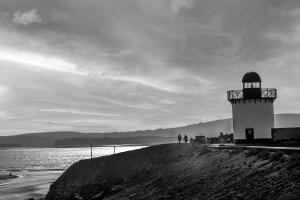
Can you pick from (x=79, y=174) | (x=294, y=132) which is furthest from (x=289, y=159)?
(x=79, y=174)

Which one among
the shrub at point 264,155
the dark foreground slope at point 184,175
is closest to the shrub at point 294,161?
the dark foreground slope at point 184,175

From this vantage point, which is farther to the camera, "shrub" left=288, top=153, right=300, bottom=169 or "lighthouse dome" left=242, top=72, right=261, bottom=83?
"lighthouse dome" left=242, top=72, right=261, bottom=83

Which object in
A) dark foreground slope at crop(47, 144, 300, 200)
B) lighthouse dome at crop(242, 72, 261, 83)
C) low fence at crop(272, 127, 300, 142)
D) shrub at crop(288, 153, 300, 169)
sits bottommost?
dark foreground slope at crop(47, 144, 300, 200)

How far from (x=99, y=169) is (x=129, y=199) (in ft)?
61.1

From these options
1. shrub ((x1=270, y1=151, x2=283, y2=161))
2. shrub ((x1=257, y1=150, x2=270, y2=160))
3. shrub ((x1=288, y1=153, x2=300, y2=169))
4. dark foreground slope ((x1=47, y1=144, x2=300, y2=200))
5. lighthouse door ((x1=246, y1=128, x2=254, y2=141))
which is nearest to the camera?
dark foreground slope ((x1=47, y1=144, x2=300, y2=200))

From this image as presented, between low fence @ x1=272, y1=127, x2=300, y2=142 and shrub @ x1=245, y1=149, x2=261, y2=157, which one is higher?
low fence @ x1=272, y1=127, x2=300, y2=142

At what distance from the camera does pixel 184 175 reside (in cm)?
3047

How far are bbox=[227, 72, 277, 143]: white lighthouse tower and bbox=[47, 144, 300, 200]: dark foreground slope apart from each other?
302 inches

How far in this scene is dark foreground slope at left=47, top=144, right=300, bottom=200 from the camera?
A: 778 inches

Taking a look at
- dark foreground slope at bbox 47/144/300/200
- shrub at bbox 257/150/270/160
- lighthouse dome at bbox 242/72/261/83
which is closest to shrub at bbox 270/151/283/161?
dark foreground slope at bbox 47/144/300/200

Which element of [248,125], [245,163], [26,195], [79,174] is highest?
[248,125]

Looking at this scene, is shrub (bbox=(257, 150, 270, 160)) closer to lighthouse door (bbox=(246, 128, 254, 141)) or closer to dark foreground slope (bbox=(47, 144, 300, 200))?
dark foreground slope (bbox=(47, 144, 300, 200))

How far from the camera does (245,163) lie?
25406 millimetres

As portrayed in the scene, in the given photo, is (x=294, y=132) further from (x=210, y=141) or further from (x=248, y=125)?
(x=210, y=141)
